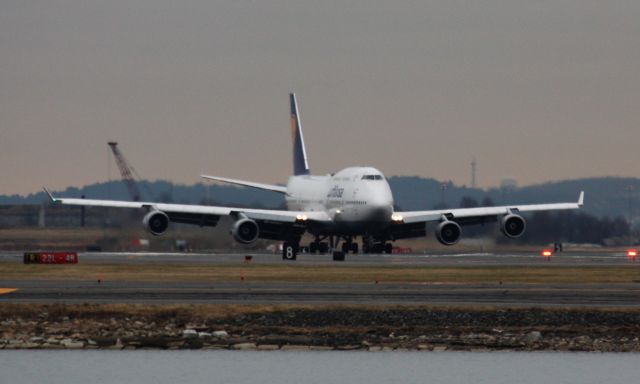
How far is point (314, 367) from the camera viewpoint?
41.5 metres

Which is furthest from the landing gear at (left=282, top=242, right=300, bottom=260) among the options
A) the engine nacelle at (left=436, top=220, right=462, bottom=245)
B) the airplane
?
the engine nacelle at (left=436, top=220, right=462, bottom=245)

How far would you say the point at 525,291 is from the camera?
60250 millimetres

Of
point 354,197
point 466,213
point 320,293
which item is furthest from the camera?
point 466,213

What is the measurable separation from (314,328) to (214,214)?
179 feet

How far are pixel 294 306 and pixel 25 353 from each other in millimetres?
11164

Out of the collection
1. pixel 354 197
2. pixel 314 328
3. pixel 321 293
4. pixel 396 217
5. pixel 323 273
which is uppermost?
pixel 354 197

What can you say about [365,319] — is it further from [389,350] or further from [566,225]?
[566,225]

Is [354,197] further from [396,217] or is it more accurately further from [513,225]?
[513,225]

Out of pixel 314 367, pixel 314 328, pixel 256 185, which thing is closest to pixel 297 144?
pixel 256 185

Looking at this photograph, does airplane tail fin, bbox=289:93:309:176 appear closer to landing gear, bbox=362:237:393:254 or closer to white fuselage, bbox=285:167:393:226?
white fuselage, bbox=285:167:393:226

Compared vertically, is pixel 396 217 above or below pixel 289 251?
above

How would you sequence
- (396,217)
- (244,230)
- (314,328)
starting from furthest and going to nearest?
(396,217) → (244,230) → (314,328)

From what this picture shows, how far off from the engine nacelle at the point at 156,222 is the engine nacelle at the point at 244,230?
185 inches

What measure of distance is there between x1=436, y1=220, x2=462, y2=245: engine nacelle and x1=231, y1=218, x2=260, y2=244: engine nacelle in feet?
43.0
